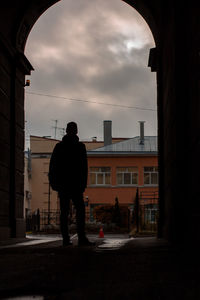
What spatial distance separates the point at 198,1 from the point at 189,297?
393 centimetres

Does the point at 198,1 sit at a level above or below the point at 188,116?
above

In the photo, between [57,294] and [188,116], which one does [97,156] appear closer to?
[188,116]

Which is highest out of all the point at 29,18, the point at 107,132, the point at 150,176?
the point at 107,132

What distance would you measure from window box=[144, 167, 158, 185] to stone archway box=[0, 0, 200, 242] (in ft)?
104

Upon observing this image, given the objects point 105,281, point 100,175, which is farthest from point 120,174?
point 105,281

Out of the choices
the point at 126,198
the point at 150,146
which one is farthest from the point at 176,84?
the point at 150,146

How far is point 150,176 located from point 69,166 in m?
36.6

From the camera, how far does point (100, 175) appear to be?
143ft

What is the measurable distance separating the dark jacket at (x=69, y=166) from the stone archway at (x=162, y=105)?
1.28 metres

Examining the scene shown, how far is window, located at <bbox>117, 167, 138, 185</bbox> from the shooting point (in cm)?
4316

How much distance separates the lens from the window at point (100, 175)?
1703 inches

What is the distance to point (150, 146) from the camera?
45438mm

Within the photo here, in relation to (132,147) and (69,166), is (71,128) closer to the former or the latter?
(69,166)

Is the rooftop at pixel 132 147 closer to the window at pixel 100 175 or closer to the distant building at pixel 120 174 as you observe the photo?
the distant building at pixel 120 174
